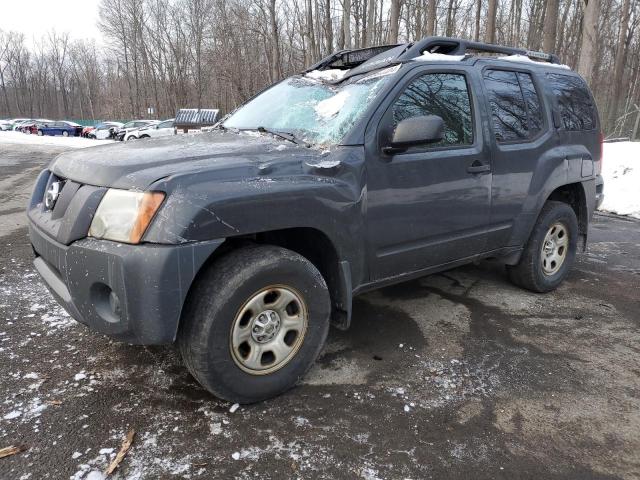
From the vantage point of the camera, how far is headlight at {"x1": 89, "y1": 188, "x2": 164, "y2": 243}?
221 cm

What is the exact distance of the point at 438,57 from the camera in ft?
11.4

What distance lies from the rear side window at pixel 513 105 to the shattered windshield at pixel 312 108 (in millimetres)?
1020

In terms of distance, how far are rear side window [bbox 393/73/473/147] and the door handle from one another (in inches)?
6.5

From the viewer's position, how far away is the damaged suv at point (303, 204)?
7.45ft

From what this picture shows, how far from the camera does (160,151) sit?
8.95 ft

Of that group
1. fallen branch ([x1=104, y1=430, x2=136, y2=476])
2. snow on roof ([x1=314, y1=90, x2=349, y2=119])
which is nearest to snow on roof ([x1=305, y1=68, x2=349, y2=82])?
snow on roof ([x1=314, y1=90, x2=349, y2=119])

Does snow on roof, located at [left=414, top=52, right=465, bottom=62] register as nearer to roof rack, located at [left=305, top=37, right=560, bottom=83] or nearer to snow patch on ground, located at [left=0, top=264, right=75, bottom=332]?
roof rack, located at [left=305, top=37, right=560, bottom=83]

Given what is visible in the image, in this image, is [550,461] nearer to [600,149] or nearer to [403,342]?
[403,342]

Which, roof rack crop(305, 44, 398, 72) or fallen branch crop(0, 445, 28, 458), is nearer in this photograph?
fallen branch crop(0, 445, 28, 458)

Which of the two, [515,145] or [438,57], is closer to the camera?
[438,57]

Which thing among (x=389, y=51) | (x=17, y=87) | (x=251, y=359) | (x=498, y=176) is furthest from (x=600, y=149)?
(x=17, y=87)

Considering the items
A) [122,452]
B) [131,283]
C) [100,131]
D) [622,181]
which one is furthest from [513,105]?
[100,131]

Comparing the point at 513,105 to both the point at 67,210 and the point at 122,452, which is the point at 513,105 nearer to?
the point at 67,210

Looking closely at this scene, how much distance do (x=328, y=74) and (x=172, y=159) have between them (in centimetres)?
171
